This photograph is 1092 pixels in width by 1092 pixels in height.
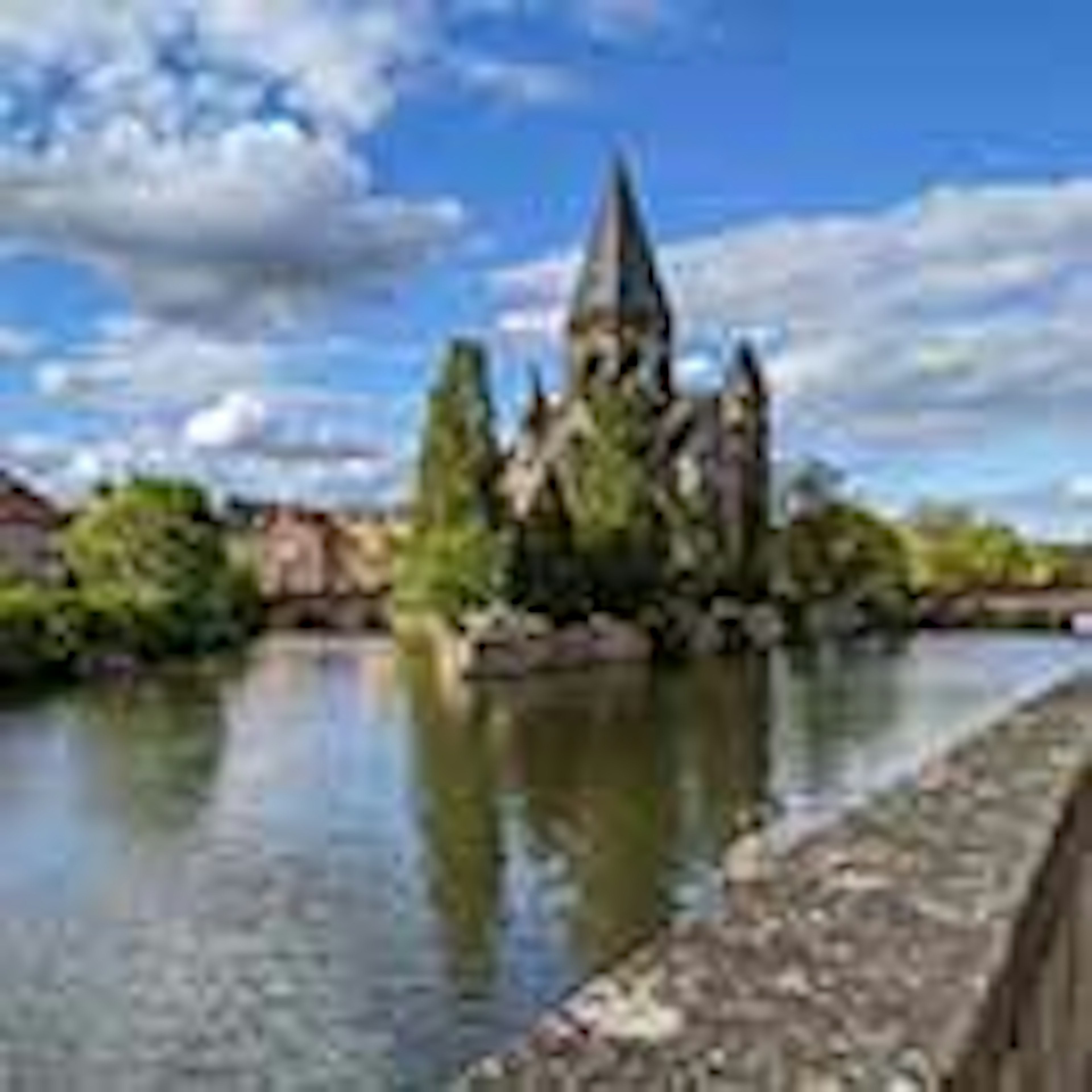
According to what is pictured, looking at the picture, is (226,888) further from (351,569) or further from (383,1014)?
(351,569)

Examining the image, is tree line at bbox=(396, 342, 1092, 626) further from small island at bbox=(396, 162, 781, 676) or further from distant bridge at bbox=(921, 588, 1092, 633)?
distant bridge at bbox=(921, 588, 1092, 633)

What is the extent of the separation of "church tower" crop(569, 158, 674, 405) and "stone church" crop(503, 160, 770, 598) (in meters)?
0.06

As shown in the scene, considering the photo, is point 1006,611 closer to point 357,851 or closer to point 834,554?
point 834,554

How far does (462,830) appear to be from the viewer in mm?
34281

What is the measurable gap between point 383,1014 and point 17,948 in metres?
5.70

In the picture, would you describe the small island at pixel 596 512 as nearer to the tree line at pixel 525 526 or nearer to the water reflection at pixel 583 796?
the tree line at pixel 525 526

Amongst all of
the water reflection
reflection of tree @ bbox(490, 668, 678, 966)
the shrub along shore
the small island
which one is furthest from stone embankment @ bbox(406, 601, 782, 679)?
the shrub along shore

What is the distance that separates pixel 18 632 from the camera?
7162 centimetres

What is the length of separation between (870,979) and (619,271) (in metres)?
113

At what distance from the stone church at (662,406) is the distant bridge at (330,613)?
19.6 meters

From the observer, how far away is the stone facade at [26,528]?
11588 centimetres

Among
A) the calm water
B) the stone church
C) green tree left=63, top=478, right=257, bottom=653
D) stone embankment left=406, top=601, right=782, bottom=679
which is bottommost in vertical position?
the calm water

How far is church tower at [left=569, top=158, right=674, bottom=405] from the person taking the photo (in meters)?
115

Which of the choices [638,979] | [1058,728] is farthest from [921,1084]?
[1058,728]
